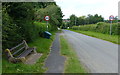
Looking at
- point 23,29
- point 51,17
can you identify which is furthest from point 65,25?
point 23,29

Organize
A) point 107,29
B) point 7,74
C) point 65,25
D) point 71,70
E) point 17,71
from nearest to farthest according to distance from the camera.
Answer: point 7,74, point 17,71, point 71,70, point 107,29, point 65,25

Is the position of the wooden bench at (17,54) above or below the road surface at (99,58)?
above

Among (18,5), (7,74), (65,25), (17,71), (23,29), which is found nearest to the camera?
(7,74)

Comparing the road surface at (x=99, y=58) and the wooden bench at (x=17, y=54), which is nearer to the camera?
the road surface at (x=99, y=58)

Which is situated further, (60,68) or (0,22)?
(60,68)

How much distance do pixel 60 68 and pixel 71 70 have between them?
0.47 metres

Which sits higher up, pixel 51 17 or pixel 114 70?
pixel 51 17

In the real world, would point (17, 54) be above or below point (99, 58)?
above

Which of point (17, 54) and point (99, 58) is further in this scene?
point (17, 54)

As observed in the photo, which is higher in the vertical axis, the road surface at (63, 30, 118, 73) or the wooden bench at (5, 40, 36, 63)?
the wooden bench at (5, 40, 36, 63)

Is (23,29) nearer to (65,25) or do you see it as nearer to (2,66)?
(2,66)

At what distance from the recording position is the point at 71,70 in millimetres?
5188

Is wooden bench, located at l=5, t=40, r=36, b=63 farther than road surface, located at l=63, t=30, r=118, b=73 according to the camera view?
Yes

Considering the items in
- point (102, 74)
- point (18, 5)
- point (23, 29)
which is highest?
point (18, 5)
